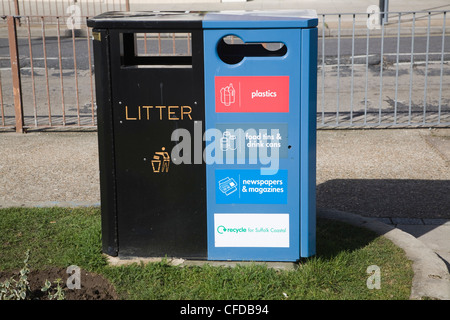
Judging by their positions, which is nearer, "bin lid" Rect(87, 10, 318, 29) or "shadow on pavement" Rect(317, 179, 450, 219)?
"bin lid" Rect(87, 10, 318, 29)

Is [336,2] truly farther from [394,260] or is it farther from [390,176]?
[394,260]

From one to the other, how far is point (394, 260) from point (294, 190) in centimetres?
88

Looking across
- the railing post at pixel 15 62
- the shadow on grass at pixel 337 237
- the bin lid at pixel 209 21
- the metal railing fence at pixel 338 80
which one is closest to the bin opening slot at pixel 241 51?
the bin lid at pixel 209 21

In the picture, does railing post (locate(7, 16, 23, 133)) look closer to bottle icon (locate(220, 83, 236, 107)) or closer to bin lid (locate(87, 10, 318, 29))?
bin lid (locate(87, 10, 318, 29))

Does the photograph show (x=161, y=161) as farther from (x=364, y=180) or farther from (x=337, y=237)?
(x=364, y=180)

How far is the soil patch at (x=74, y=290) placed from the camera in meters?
4.22

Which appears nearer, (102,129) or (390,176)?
(102,129)

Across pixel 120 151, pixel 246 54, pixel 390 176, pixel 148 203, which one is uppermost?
pixel 246 54

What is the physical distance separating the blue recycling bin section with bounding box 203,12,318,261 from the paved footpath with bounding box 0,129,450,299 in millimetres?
947

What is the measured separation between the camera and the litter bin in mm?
4227

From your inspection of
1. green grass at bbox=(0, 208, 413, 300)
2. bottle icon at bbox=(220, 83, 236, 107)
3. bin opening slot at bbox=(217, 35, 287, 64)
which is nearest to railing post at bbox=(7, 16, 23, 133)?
green grass at bbox=(0, 208, 413, 300)

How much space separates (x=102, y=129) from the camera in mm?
4453

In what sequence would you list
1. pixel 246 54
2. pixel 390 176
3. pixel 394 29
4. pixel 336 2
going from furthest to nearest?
pixel 336 2 < pixel 394 29 < pixel 390 176 < pixel 246 54

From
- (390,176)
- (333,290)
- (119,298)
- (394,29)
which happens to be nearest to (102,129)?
(119,298)
